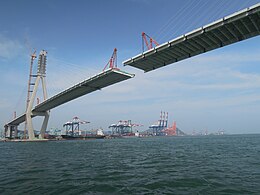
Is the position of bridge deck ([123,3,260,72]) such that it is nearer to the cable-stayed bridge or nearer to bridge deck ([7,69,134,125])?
the cable-stayed bridge

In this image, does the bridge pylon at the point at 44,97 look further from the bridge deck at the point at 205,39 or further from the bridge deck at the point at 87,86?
the bridge deck at the point at 205,39

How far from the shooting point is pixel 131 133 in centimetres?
19800

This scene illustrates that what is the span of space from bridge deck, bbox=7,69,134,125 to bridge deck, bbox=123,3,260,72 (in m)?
9.98

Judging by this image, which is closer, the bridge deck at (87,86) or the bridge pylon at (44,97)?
the bridge deck at (87,86)

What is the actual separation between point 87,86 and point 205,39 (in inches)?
1402

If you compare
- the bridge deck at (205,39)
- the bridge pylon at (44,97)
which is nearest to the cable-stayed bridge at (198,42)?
the bridge deck at (205,39)

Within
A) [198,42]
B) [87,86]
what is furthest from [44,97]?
[198,42]

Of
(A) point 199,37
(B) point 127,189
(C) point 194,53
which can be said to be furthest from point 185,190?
(C) point 194,53

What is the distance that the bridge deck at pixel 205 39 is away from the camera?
21.0 meters

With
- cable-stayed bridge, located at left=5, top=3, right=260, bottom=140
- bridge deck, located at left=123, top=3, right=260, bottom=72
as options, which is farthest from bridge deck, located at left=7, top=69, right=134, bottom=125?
bridge deck, located at left=123, top=3, right=260, bottom=72

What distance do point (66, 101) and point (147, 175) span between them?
205 feet

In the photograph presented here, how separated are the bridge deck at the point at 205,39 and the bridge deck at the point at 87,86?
998 cm

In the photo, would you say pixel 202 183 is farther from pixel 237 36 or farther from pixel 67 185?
pixel 237 36

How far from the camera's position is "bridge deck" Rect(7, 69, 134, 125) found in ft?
142
